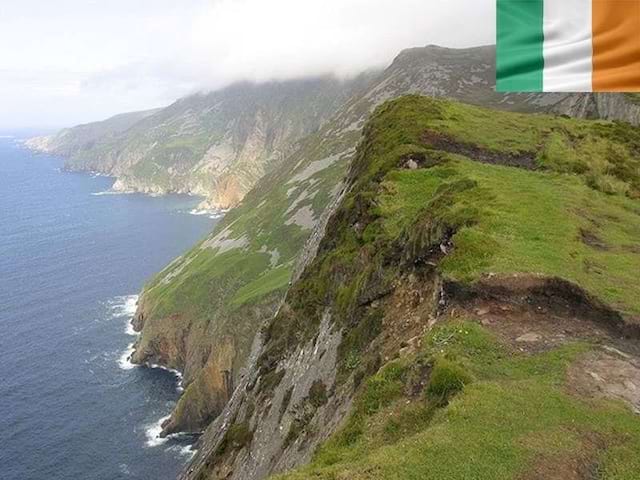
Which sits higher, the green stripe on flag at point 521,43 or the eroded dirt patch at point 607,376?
the green stripe on flag at point 521,43

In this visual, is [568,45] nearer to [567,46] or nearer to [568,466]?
[567,46]

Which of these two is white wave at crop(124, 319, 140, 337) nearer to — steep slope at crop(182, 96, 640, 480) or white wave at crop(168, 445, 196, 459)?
A: white wave at crop(168, 445, 196, 459)

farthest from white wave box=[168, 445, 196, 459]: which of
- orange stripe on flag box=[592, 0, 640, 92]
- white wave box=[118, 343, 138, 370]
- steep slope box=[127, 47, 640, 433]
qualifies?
orange stripe on flag box=[592, 0, 640, 92]

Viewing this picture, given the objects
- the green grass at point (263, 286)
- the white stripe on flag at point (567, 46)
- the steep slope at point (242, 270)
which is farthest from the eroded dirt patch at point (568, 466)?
the green grass at point (263, 286)

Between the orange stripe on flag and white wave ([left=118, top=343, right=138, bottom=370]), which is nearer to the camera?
the orange stripe on flag

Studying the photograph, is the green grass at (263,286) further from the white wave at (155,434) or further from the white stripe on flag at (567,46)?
the white stripe on flag at (567,46)

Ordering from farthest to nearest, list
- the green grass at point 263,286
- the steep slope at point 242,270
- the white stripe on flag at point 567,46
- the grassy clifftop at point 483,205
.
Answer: the green grass at point 263,286
the steep slope at point 242,270
the grassy clifftop at point 483,205
the white stripe on flag at point 567,46

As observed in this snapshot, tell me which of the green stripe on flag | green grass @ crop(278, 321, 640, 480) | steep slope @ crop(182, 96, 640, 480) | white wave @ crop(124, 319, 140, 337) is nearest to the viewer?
the green stripe on flag

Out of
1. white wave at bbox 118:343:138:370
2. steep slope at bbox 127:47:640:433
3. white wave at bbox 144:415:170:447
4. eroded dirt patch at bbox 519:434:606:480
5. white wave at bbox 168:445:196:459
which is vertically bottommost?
white wave at bbox 168:445:196:459
